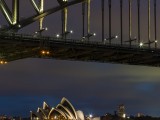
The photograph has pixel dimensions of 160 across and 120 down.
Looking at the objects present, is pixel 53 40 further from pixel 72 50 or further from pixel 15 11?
pixel 15 11

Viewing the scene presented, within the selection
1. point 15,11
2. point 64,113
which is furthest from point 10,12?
point 64,113

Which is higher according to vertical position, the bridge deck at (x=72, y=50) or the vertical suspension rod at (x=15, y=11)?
the vertical suspension rod at (x=15, y=11)

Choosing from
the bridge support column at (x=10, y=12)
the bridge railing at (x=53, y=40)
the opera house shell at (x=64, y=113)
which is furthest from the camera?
the opera house shell at (x=64, y=113)

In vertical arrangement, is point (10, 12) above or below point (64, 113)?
above

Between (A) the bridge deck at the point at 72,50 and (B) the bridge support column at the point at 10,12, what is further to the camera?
(B) the bridge support column at the point at 10,12

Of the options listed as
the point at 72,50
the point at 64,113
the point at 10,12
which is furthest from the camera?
the point at 64,113

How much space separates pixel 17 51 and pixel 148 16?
21695 mm

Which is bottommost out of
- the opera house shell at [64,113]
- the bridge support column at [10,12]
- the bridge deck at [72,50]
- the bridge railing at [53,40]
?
the opera house shell at [64,113]

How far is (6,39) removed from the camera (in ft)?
202

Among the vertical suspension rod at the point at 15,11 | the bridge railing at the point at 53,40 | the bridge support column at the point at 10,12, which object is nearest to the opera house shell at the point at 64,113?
the bridge railing at the point at 53,40

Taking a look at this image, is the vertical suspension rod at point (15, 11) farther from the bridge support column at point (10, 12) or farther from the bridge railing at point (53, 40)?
the bridge railing at point (53, 40)

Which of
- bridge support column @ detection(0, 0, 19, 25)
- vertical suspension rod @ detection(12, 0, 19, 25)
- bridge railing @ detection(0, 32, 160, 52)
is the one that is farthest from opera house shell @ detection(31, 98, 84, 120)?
bridge support column @ detection(0, 0, 19, 25)

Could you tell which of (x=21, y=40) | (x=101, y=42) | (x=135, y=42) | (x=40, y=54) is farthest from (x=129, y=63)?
(x=21, y=40)

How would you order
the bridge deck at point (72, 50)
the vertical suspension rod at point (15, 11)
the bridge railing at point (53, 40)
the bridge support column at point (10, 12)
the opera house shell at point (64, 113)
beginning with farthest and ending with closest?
1. the opera house shell at point (64, 113)
2. the bridge support column at point (10, 12)
3. the vertical suspension rod at point (15, 11)
4. the bridge deck at point (72, 50)
5. the bridge railing at point (53, 40)
